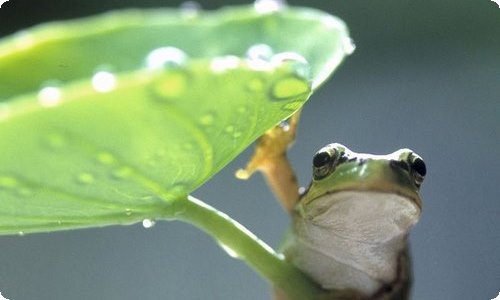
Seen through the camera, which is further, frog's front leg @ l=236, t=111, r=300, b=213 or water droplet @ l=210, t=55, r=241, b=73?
frog's front leg @ l=236, t=111, r=300, b=213

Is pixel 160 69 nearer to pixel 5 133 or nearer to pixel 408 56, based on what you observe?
pixel 5 133

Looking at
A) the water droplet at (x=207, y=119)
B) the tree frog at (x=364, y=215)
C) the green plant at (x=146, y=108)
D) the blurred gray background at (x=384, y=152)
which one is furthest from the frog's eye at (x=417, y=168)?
the blurred gray background at (x=384, y=152)

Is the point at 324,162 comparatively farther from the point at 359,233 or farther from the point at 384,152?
the point at 384,152

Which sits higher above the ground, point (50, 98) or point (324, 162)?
point (50, 98)

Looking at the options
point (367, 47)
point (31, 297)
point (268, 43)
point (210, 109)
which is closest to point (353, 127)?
point (367, 47)

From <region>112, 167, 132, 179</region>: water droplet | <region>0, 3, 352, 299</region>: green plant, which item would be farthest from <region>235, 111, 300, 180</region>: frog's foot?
<region>112, 167, 132, 179</region>: water droplet

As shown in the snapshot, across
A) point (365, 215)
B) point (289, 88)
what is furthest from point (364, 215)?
point (289, 88)

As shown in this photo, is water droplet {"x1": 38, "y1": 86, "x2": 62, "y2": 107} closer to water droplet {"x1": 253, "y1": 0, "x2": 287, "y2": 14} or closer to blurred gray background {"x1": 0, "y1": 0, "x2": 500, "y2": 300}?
water droplet {"x1": 253, "y1": 0, "x2": 287, "y2": 14}
